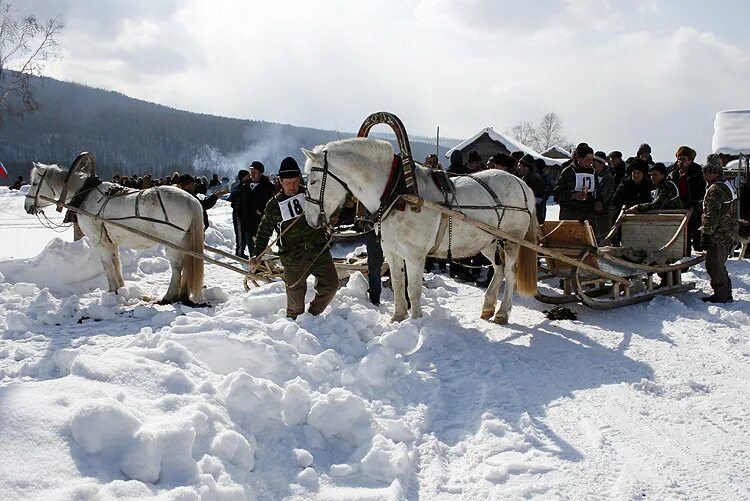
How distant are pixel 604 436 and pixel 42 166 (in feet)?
24.7

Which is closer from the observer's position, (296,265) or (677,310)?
(296,265)

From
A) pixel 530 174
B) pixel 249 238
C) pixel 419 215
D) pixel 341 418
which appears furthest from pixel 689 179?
pixel 341 418

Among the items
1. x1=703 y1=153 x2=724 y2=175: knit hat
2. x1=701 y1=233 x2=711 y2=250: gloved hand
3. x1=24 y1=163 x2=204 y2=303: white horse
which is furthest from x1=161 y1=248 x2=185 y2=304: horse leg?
x1=703 y1=153 x2=724 y2=175: knit hat

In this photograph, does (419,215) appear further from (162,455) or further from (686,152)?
(686,152)

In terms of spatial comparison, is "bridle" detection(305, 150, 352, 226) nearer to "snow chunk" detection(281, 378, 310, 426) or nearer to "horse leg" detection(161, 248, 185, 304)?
"snow chunk" detection(281, 378, 310, 426)

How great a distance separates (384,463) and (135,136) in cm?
9522

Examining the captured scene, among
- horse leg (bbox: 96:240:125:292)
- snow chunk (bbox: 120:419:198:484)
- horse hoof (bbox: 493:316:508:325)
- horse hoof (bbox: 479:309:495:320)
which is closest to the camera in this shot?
snow chunk (bbox: 120:419:198:484)

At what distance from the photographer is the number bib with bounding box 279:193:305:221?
566cm

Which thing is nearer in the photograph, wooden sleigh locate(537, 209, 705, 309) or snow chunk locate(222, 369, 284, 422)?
snow chunk locate(222, 369, 284, 422)

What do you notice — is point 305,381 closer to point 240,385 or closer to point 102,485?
point 240,385

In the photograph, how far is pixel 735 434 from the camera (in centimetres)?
353

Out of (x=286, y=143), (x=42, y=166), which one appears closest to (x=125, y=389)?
(x=42, y=166)

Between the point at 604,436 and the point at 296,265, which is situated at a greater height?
the point at 296,265

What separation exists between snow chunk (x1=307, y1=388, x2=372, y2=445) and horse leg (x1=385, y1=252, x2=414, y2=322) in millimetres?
2449
